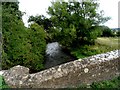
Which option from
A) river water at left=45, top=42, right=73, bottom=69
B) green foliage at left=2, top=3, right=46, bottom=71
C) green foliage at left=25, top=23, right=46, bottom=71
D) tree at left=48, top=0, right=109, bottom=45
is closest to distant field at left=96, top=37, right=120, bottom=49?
tree at left=48, top=0, right=109, bottom=45

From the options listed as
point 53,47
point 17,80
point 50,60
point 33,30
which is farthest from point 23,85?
point 53,47

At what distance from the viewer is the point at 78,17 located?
23281 millimetres

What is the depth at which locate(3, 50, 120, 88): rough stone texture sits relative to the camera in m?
7.35

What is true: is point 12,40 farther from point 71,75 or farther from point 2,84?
point 71,75

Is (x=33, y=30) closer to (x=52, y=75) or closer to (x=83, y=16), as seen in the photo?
(x=83, y=16)

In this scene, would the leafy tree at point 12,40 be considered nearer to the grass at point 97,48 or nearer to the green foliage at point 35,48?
the green foliage at point 35,48

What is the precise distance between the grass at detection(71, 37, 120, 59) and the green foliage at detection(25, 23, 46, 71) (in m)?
4.10

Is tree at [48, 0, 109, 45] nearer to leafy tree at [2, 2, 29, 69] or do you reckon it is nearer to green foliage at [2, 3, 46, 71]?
green foliage at [2, 3, 46, 71]

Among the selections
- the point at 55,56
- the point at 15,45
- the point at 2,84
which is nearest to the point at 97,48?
the point at 55,56

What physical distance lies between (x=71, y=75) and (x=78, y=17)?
16127 mm

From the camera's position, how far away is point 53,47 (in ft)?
76.3

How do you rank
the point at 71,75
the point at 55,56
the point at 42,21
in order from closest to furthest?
the point at 71,75
the point at 55,56
the point at 42,21

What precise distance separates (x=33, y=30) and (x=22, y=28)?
2842 mm

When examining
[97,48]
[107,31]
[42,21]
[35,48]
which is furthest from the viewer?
[107,31]
